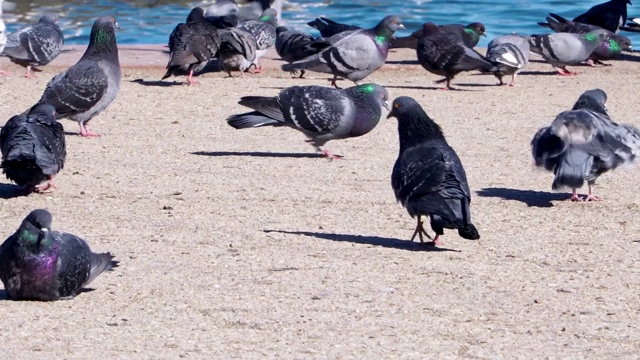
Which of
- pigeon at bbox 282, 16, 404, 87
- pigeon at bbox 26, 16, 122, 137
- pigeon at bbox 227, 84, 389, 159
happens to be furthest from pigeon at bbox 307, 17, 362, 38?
pigeon at bbox 227, 84, 389, 159

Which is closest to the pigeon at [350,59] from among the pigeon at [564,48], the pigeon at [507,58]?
the pigeon at [507,58]

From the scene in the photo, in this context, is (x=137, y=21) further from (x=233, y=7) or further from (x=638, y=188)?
(x=638, y=188)

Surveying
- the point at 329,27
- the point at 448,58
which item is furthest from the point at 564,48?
the point at 329,27

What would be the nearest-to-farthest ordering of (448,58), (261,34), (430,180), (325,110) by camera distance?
(430,180) → (325,110) → (448,58) → (261,34)

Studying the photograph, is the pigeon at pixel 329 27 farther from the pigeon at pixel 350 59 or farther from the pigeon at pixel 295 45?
the pigeon at pixel 350 59

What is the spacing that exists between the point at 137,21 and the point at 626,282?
687 inches

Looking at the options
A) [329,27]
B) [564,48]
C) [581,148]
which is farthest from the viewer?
[329,27]

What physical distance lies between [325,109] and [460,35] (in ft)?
19.8

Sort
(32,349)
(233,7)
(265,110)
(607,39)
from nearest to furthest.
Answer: (32,349) < (265,110) < (607,39) < (233,7)

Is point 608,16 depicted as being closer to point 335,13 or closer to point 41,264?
point 335,13

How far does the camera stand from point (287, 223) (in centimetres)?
743

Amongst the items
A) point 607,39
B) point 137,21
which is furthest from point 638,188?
point 137,21

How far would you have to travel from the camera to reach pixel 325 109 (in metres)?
9.41

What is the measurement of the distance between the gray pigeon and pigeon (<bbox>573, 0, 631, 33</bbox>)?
753cm
